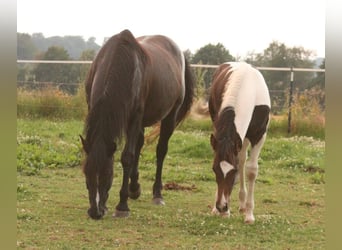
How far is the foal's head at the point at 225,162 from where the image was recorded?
4824 mm

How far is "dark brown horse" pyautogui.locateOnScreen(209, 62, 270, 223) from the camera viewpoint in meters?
4.85

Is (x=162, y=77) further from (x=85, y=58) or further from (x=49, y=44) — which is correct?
(x=49, y=44)

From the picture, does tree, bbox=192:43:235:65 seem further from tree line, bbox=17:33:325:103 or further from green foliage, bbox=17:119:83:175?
green foliage, bbox=17:119:83:175

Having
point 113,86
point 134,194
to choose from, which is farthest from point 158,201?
point 113,86

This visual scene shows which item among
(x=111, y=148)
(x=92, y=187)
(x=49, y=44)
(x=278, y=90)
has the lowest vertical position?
(x=92, y=187)

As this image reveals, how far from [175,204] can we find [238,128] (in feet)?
5.71

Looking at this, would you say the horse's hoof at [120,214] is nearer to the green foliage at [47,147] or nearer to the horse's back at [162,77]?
the horse's back at [162,77]

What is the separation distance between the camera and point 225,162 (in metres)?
4.83

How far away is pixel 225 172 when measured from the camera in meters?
4.82

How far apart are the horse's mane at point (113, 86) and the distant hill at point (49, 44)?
45.9 ft

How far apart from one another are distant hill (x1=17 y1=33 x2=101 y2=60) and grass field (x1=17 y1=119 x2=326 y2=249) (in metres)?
8.93

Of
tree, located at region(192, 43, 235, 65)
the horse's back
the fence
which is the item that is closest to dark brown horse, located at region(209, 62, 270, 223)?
the horse's back

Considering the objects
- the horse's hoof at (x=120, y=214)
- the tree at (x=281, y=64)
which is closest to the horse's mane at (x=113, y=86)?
the horse's hoof at (x=120, y=214)

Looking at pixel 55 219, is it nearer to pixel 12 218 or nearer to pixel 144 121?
pixel 144 121
